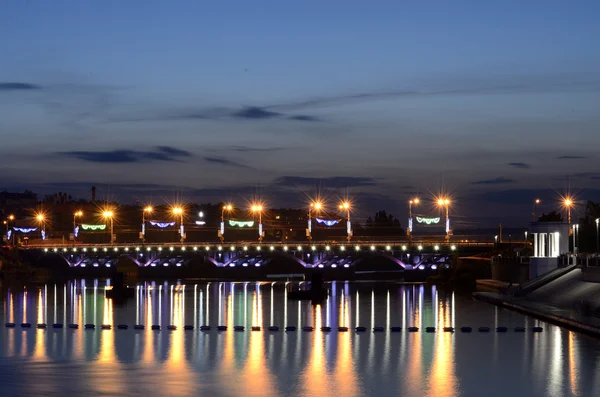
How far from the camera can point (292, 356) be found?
165 feet

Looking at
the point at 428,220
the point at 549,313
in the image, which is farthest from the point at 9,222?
the point at 549,313

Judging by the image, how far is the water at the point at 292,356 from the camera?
134 ft

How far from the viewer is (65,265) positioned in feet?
522

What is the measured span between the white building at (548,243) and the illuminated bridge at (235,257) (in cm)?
2385

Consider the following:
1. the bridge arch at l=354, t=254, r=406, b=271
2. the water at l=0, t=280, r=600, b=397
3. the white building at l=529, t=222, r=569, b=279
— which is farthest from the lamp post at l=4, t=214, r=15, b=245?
the white building at l=529, t=222, r=569, b=279

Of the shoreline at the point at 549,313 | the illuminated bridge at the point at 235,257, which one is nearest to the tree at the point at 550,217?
the illuminated bridge at the point at 235,257

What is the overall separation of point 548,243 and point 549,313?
108 ft

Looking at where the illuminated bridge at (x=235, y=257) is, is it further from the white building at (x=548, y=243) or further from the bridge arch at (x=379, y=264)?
the white building at (x=548, y=243)

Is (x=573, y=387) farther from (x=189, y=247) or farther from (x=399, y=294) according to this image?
(x=189, y=247)

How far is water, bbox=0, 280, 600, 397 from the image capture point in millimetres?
40938

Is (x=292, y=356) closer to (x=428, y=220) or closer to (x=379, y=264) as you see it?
(x=428, y=220)

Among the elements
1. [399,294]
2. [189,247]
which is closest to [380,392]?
[399,294]

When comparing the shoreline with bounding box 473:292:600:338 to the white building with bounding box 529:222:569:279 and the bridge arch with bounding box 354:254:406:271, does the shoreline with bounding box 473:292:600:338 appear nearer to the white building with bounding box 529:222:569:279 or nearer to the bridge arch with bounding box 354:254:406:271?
the white building with bounding box 529:222:569:279

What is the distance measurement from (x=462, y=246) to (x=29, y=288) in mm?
46365
